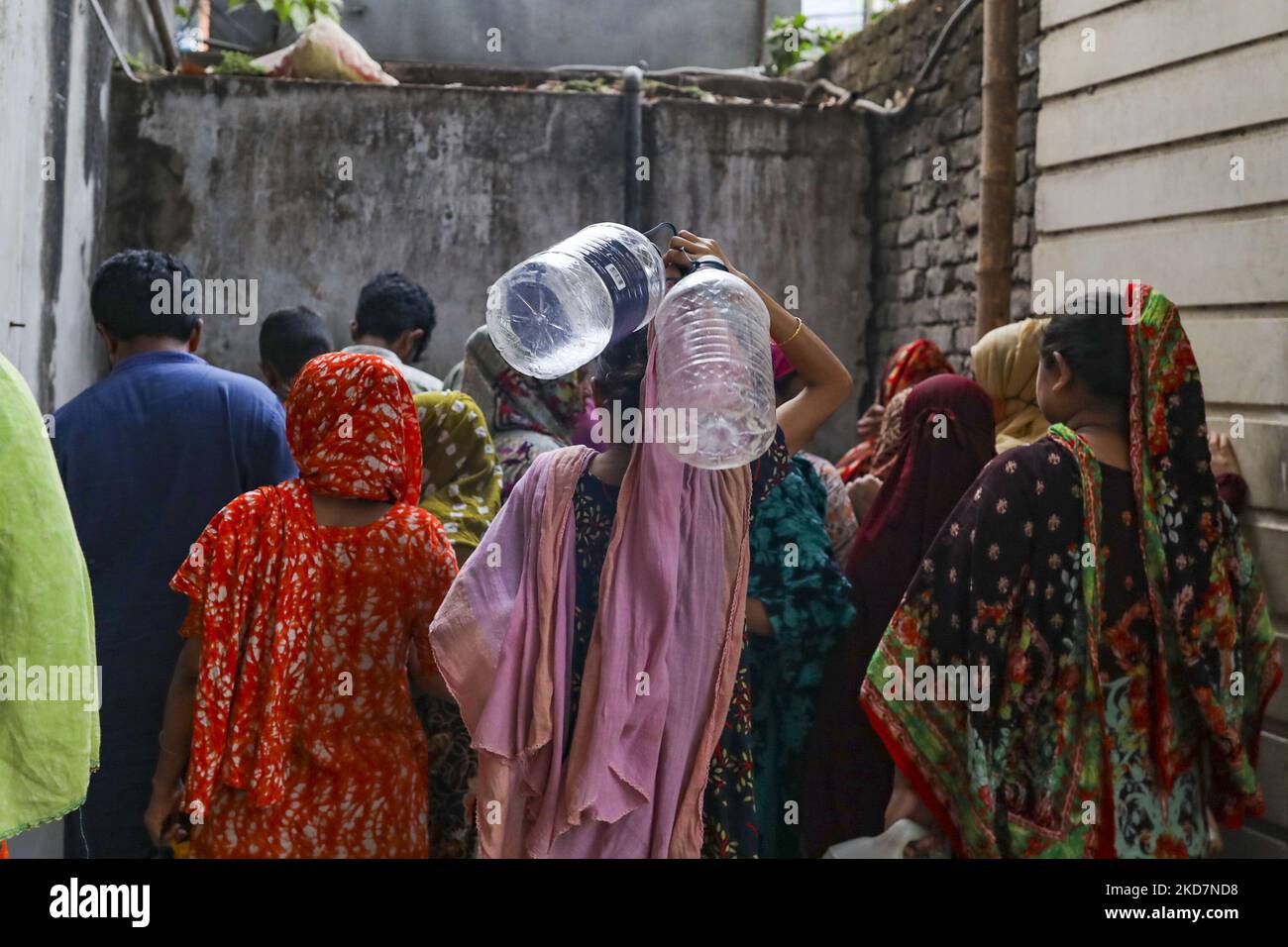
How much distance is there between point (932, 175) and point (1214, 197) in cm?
309

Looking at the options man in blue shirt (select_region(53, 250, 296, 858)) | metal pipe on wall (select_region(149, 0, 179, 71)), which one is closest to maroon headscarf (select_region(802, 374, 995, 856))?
man in blue shirt (select_region(53, 250, 296, 858))

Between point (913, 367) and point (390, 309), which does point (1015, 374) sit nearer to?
point (913, 367)

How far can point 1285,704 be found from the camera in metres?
3.67

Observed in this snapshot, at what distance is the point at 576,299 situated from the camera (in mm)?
2275

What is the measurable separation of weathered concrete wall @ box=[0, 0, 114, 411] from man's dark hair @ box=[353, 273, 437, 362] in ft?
3.82

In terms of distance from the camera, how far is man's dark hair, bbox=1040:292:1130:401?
273cm

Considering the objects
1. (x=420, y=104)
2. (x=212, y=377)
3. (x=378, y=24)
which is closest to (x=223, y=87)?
(x=420, y=104)

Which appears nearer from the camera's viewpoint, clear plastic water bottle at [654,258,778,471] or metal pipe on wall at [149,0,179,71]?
clear plastic water bottle at [654,258,778,471]

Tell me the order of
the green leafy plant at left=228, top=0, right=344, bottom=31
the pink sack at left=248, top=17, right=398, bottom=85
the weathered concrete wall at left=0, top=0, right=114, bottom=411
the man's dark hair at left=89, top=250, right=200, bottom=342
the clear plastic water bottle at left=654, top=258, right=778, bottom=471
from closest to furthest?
the clear plastic water bottle at left=654, top=258, right=778, bottom=471
the man's dark hair at left=89, top=250, right=200, bottom=342
the weathered concrete wall at left=0, top=0, right=114, bottom=411
the pink sack at left=248, top=17, right=398, bottom=85
the green leafy plant at left=228, top=0, right=344, bottom=31

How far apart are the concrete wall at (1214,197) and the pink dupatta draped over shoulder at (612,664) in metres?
2.06

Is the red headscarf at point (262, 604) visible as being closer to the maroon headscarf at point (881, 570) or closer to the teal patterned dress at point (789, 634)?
the teal patterned dress at point (789, 634)

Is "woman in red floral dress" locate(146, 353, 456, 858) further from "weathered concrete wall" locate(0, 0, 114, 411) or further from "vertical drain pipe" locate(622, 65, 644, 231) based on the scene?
"vertical drain pipe" locate(622, 65, 644, 231)
